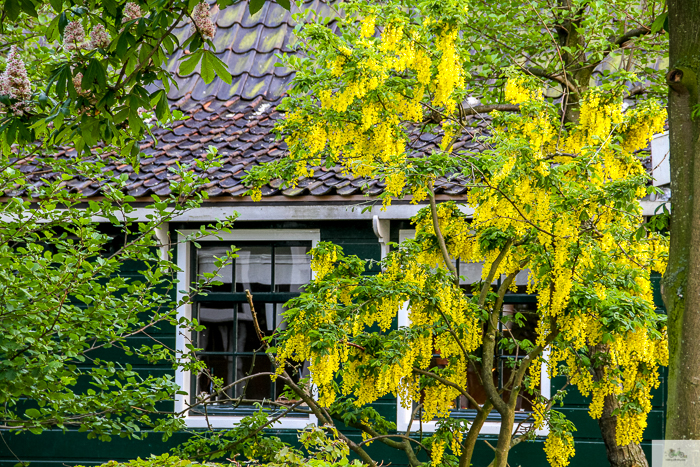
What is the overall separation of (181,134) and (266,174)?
8.21 feet

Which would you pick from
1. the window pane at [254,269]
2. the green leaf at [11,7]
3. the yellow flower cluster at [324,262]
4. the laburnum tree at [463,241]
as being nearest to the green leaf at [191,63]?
the green leaf at [11,7]

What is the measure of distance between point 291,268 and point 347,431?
146cm

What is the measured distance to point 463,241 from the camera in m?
4.22

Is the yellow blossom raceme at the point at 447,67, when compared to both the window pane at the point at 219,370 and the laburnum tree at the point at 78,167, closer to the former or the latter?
the laburnum tree at the point at 78,167

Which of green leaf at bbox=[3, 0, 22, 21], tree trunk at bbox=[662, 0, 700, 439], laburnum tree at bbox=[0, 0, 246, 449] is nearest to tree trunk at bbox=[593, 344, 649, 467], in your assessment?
tree trunk at bbox=[662, 0, 700, 439]

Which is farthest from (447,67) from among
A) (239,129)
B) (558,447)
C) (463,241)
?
(239,129)

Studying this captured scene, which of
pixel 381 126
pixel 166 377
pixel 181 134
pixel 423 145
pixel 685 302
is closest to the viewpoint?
pixel 685 302

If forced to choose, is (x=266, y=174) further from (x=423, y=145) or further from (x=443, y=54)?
(x=423, y=145)

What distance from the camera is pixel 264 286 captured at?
6160 mm

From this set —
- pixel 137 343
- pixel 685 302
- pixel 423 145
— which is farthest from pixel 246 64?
pixel 685 302

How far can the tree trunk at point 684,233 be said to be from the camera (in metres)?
2.39

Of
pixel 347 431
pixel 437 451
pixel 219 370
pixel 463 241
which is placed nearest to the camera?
pixel 437 451

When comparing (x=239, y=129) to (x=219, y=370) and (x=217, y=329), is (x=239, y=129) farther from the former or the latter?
(x=219, y=370)

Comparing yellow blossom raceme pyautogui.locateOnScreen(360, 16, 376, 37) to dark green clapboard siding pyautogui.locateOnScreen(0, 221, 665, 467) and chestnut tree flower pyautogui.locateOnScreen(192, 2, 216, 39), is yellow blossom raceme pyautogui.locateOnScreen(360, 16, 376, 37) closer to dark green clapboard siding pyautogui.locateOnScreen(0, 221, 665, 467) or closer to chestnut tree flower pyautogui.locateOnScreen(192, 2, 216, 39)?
chestnut tree flower pyautogui.locateOnScreen(192, 2, 216, 39)
